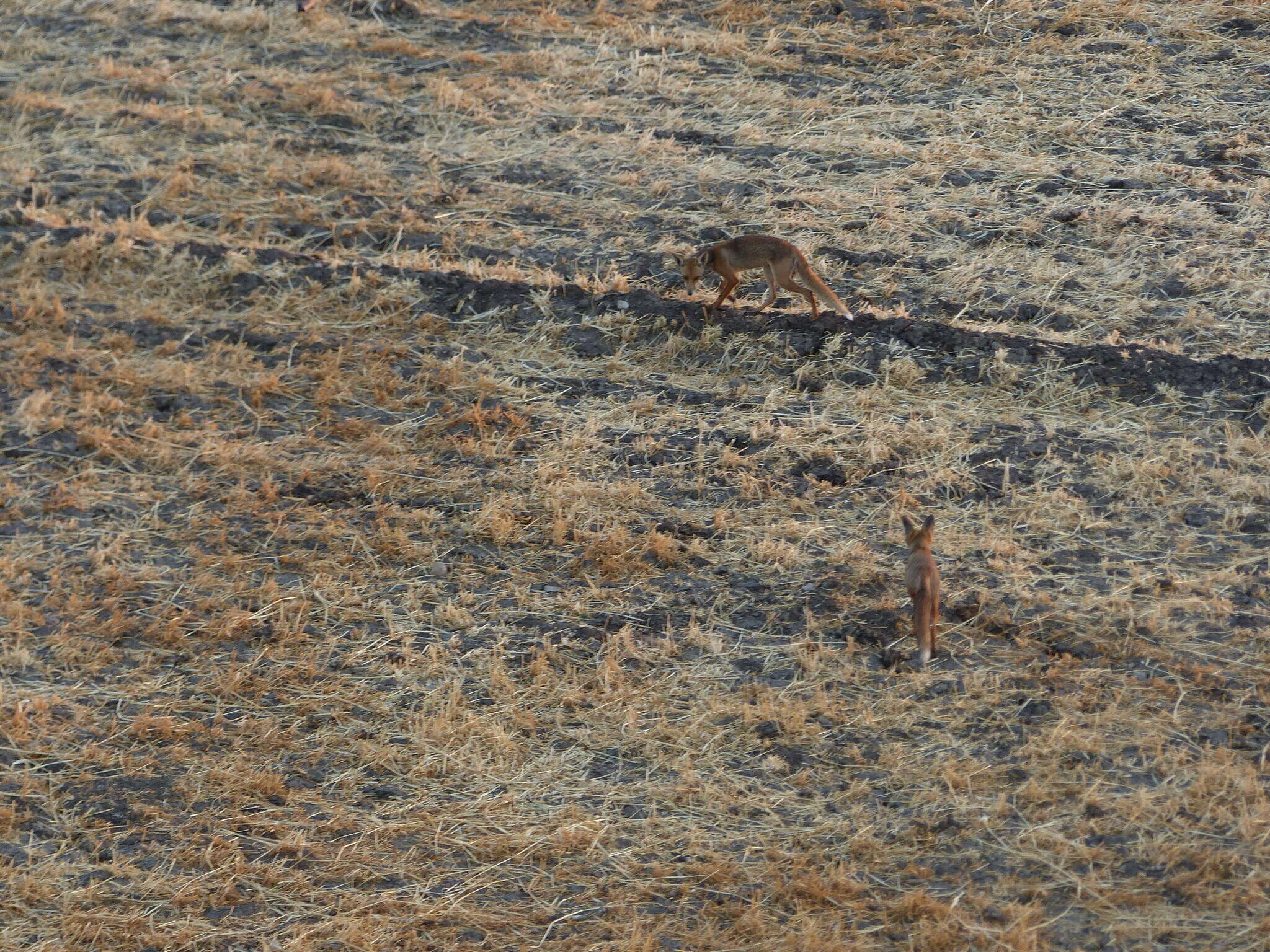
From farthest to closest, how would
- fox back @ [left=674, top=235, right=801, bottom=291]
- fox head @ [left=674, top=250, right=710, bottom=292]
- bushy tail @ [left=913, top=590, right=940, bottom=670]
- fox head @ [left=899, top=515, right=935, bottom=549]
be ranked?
fox head @ [left=674, top=250, right=710, bottom=292] < fox back @ [left=674, top=235, right=801, bottom=291] < fox head @ [left=899, top=515, right=935, bottom=549] < bushy tail @ [left=913, top=590, right=940, bottom=670]

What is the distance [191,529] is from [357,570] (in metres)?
1.00

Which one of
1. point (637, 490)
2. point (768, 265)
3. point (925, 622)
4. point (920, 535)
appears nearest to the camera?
point (925, 622)

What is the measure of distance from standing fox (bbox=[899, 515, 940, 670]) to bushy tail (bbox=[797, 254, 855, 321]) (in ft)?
7.83

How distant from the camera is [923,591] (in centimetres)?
573

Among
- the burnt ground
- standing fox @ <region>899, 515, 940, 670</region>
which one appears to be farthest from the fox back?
standing fox @ <region>899, 515, 940, 670</region>

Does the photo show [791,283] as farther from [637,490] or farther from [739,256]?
[637,490]

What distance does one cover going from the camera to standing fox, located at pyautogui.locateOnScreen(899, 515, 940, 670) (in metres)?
5.73

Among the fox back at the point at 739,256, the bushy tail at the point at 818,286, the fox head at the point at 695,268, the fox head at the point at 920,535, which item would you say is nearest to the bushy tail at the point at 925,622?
the fox head at the point at 920,535

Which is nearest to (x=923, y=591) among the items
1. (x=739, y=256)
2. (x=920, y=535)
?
(x=920, y=535)

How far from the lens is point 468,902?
16.3 feet

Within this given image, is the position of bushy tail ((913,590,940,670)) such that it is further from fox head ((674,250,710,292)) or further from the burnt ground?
fox head ((674,250,710,292))

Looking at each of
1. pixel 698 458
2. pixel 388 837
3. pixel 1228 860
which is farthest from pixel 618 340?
pixel 1228 860

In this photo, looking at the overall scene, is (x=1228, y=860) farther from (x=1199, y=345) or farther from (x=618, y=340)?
(x=618, y=340)

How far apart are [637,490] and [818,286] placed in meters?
1.87
